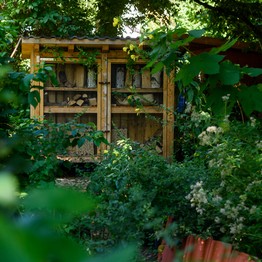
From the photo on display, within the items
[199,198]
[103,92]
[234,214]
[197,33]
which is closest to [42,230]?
[197,33]

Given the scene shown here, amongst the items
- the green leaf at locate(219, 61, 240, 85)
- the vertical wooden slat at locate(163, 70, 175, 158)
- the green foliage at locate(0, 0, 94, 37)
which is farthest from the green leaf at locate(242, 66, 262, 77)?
the green foliage at locate(0, 0, 94, 37)

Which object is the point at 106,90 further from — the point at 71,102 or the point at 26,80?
the point at 26,80

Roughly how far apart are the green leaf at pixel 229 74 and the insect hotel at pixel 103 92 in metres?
7.71

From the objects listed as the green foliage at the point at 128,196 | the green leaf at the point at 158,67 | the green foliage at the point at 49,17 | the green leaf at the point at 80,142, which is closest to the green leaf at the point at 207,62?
the green leaf at the point at 158,67

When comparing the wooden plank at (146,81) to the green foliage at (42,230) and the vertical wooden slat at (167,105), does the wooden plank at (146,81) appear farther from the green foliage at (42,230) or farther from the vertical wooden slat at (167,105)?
the green foliage at (42,230)

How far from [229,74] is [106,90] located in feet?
26.4

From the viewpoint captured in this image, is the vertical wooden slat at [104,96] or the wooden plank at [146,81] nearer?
the vertical wooden slat at [104,96]

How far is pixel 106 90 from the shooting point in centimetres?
1118

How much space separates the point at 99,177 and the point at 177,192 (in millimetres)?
1184

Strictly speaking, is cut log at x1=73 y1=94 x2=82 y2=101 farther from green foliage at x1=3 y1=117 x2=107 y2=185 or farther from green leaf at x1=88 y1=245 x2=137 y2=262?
green leaf at x1=88 y1=245 x2=137 y2=262

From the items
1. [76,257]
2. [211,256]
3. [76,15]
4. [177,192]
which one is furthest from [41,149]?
[76,15]

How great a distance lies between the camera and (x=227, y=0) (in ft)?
35.1

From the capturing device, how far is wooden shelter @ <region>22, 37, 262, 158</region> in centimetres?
1105

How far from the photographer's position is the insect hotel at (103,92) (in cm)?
1105
